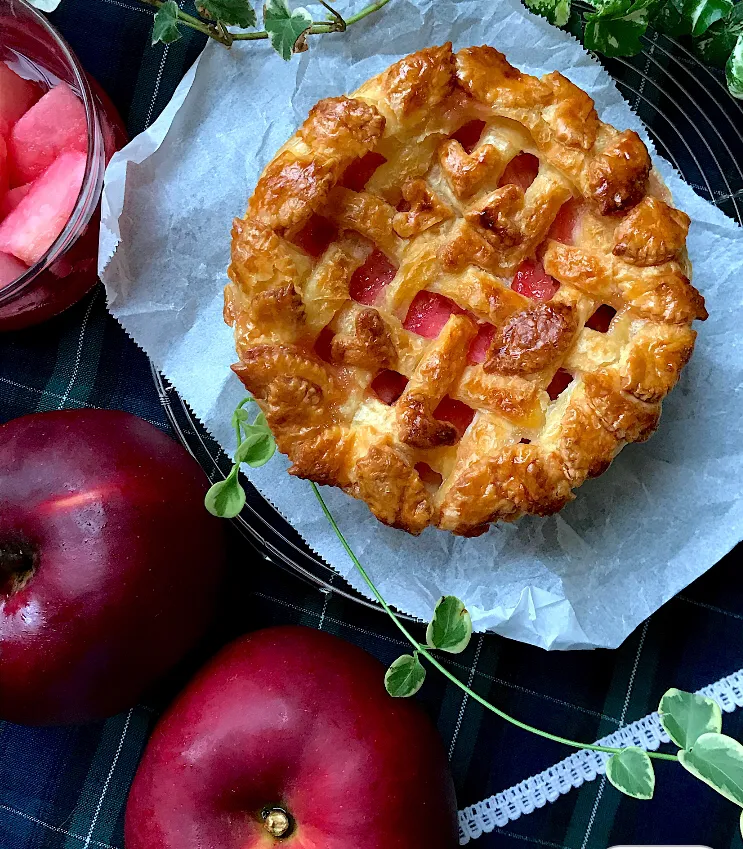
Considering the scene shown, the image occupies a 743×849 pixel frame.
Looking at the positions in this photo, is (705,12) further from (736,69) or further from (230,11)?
(230,11)

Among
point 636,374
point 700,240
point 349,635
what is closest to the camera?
point 636,374

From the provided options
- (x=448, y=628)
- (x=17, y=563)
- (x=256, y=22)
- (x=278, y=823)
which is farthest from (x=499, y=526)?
(x=256, y=22)

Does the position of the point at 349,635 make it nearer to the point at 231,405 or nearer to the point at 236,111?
the point at 231,405

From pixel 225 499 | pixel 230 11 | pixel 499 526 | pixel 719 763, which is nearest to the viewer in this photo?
pixel 719 763

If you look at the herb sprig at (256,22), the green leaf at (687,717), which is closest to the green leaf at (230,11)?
the herb sprig at (256,22)

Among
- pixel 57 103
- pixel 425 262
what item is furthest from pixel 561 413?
pixel 57 103

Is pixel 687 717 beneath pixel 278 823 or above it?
above
